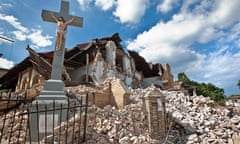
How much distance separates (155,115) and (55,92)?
11.3 feet

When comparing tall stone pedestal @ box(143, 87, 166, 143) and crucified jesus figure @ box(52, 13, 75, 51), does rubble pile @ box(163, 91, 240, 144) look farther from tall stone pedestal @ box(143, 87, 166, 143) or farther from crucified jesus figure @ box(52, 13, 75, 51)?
crucified jesus figure @ box(52, 13, 75, 51)

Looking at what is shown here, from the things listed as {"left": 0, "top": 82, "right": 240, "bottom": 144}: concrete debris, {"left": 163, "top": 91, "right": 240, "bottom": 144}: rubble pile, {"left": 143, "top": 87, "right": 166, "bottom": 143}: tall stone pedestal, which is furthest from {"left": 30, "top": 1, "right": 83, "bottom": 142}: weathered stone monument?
{"left": 163, "top": 91, "right": 240, "bottom": 144}: rubble pile

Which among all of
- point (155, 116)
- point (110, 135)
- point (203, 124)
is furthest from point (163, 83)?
point (110, 135)

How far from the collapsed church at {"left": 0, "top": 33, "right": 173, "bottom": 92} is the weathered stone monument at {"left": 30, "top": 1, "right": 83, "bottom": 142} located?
18.8 feet

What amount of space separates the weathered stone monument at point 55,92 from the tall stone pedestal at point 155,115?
278cm

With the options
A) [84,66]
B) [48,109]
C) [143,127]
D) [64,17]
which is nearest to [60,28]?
[64,17]

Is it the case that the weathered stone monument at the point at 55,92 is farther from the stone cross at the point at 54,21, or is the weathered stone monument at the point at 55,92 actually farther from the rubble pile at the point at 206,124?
the rubble pile at the point at 206,124

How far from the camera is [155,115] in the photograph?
6680 mm

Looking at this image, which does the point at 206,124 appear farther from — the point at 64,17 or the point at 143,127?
the point at 64,17

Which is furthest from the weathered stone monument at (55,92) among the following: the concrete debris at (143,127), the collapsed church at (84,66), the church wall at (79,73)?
the church wall at (79,73)

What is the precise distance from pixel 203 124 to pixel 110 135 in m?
4.37

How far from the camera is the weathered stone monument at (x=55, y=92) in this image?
5070 mm

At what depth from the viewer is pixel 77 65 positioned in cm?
1767

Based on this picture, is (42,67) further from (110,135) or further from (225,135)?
(225,135)
